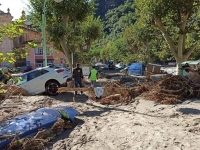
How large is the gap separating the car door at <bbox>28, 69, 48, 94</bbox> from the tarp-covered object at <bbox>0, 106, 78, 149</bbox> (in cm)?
715

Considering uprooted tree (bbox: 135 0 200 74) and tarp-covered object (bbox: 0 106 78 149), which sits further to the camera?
uprooted tree (bbox: 135 0 200 74)

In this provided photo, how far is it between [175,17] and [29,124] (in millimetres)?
15608

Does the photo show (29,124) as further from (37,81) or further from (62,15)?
(62,15)

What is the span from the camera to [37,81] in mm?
14852

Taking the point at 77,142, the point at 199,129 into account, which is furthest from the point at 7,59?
the point at 199,129

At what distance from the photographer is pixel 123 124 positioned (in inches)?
293

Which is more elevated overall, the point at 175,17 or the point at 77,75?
the point at 175,17

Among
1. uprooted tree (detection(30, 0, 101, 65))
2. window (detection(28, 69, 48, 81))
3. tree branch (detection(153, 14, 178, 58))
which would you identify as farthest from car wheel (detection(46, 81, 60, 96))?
tree branch (detection(153, 14, 178, 58))

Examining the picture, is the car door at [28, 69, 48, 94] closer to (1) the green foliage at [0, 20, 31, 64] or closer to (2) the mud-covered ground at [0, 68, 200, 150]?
(2) the mud-covered ground at [0, 68, 200, 150]

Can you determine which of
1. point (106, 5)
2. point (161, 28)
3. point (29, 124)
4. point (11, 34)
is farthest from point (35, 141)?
point (106, 5)

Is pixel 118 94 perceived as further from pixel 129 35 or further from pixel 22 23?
pixel 129 35

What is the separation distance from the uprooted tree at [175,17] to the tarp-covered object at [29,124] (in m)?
13.0

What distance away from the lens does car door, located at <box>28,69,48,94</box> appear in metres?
14.8

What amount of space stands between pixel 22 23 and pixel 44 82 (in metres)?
9.50
